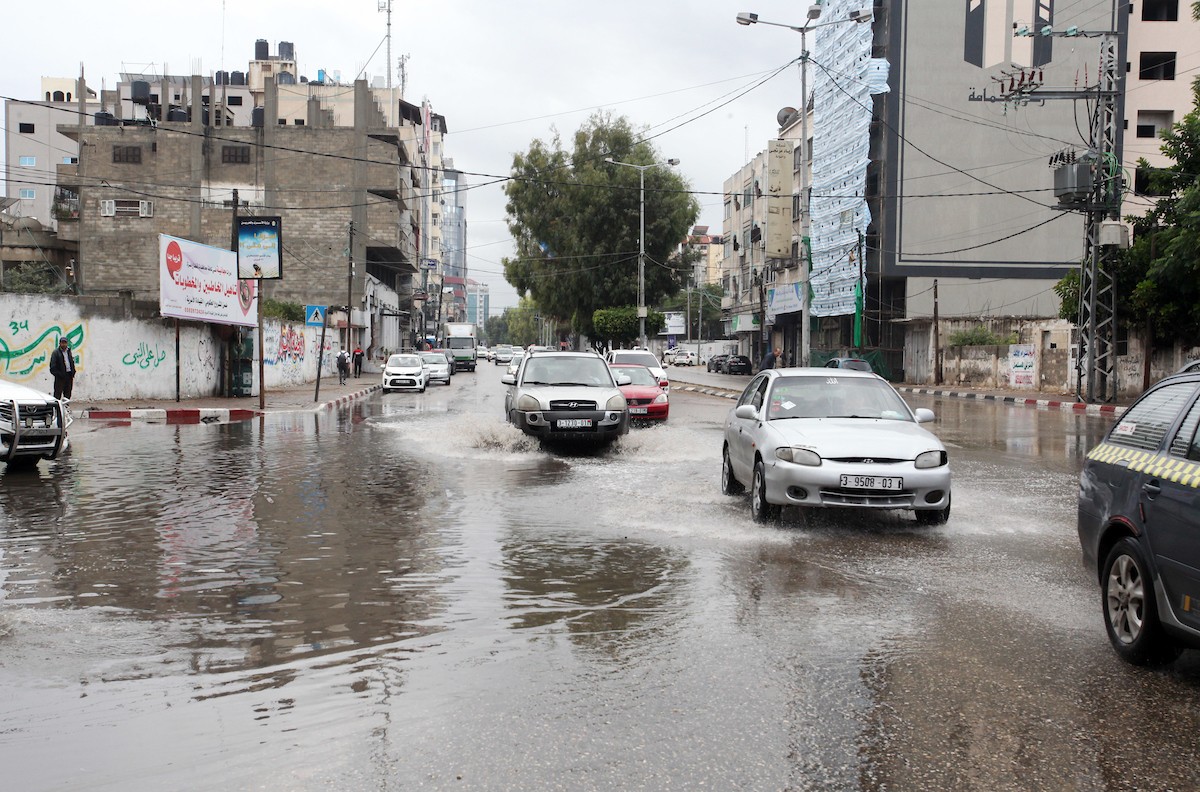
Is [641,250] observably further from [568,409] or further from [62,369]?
[568,409]

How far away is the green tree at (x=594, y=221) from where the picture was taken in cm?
6900

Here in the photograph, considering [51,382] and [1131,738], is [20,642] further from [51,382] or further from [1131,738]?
[51,382]

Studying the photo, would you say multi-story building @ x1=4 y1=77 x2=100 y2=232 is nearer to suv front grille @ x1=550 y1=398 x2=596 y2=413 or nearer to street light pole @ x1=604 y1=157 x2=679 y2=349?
street light pole @ x1=604 y1=157 x2=679 y2=349

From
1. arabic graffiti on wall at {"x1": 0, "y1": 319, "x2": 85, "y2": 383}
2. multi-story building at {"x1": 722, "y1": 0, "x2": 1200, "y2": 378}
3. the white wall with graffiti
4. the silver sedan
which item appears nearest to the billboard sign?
the white wall with graffiti

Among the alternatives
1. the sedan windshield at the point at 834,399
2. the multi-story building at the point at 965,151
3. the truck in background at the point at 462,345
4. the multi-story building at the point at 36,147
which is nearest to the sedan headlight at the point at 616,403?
the sedan windshield at the point at 834,399

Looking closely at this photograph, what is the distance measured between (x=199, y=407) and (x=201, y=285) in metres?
4.49

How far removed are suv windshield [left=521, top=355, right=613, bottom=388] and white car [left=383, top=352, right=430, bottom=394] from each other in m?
23.2

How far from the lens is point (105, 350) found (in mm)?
28078

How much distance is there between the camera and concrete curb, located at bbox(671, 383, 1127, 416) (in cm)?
2970

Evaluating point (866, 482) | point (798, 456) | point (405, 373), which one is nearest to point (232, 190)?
point (405, 373)

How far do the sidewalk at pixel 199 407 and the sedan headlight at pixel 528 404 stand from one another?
988 centimetres

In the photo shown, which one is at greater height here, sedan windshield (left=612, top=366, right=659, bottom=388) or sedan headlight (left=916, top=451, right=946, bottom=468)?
sedan windshield (left=612, top=366, right=659, bottom=388)

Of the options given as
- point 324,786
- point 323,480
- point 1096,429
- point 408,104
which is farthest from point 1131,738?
point 408,104

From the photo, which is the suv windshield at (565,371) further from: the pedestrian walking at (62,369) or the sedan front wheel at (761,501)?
the pedestrian walking at (62,369)
